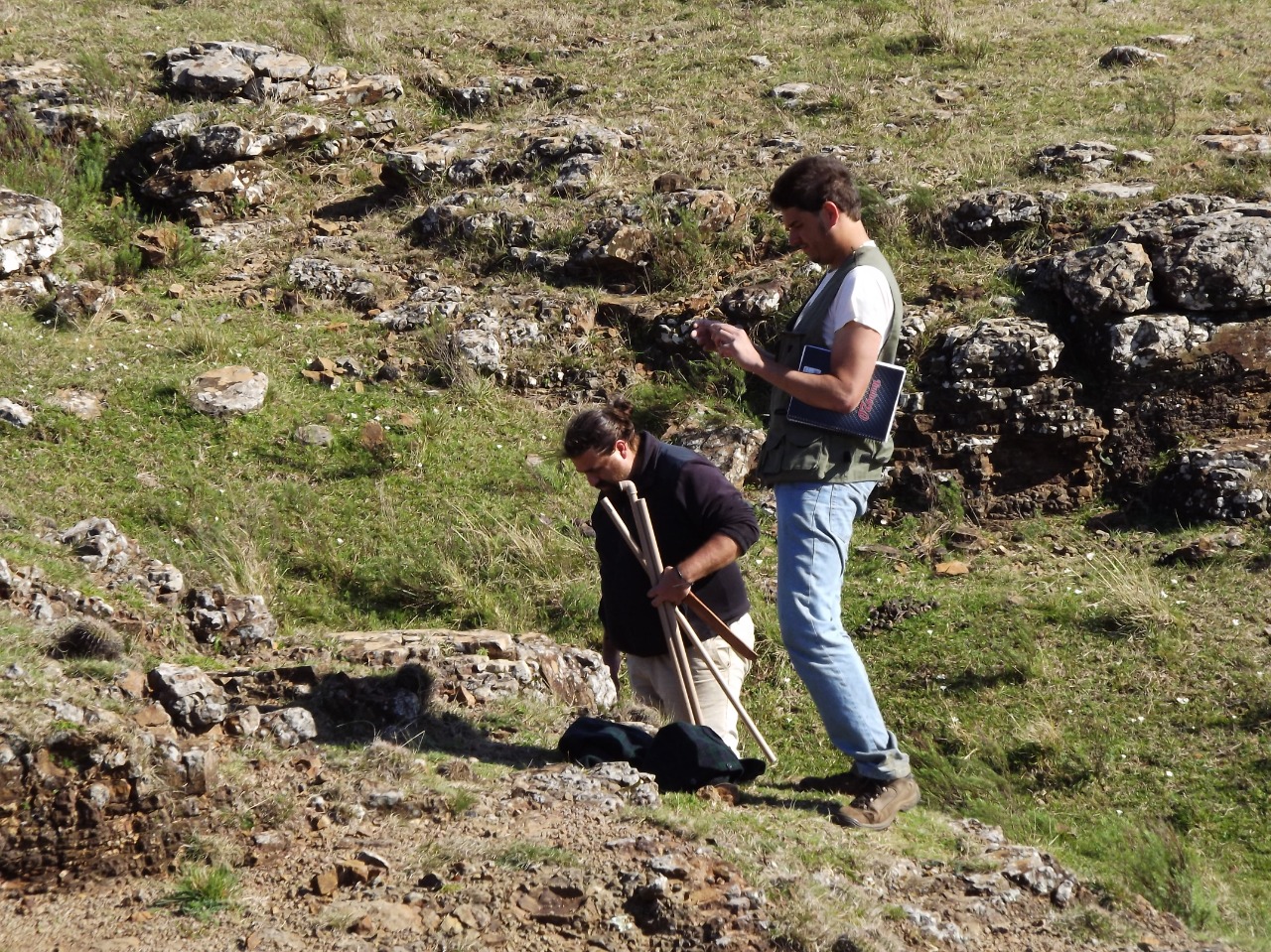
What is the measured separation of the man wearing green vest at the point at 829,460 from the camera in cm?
342

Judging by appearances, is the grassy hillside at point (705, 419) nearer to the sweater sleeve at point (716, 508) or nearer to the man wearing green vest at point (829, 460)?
the man wearing green vest at point (829, 460)

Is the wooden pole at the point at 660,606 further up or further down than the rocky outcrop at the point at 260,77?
further down

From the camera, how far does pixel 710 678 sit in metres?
4.07

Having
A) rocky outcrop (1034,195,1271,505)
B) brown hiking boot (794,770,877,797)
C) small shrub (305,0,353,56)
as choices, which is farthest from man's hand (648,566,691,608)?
small shrub (305,0,353,56)

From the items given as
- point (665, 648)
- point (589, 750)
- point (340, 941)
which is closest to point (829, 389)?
point (665, 648)

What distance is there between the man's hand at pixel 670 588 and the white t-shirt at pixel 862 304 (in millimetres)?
840

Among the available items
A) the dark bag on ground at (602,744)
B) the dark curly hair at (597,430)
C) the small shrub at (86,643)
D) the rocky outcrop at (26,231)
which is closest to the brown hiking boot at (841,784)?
the dark bag on ground at (602,744)

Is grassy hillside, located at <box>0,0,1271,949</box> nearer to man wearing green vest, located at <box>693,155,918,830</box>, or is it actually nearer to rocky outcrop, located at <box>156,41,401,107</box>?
rocky outcrop, located at <box>156,41,401,107</box>

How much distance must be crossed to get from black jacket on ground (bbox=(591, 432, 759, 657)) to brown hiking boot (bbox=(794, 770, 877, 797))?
59cm

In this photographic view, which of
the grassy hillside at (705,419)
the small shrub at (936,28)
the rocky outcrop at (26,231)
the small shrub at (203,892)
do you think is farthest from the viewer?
the small shrub at (936,28)

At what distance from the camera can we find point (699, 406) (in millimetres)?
7305

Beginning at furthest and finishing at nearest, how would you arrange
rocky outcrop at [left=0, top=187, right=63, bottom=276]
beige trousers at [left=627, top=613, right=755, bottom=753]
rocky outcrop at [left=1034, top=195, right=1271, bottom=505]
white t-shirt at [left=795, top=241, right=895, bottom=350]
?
rocky outcrop at [left=0, top=187, right=63, bottom=276]
rocky outcrop at [left=1034, top=195, right=1271, bottom=505]
beige trousers at [left=627, top=613, right=755, bottom=753]
white t-shirt at [left=795, top=241, right=895, bottom=350]

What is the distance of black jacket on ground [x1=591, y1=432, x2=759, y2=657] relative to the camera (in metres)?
3.86

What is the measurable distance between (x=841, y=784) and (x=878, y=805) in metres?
0.19
